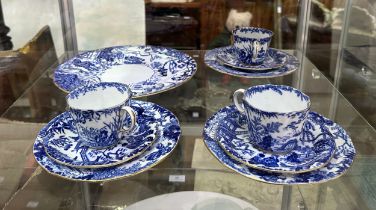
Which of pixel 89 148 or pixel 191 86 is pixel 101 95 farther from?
pixel 191 86

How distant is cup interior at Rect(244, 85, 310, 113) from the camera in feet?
1.51

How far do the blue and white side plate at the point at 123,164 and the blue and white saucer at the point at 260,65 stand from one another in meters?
0.19

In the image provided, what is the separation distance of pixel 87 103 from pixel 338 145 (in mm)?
286

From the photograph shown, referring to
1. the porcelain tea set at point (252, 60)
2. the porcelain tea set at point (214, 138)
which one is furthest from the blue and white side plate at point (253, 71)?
the porcelain tea set at point (214, 138)

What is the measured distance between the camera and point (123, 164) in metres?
0.40

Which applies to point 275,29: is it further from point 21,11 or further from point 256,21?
point 21,11

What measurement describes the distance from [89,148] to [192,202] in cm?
14

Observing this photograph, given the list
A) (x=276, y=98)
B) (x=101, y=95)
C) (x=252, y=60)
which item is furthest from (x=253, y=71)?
(x=101, y=95)

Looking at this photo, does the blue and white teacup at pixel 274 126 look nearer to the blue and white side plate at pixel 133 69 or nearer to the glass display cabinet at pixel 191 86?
the glass display cabinet at pixel 191 86

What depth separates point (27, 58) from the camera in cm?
78

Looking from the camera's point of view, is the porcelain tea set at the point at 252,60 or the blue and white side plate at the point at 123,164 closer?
the blue and white side plate at the point at 123,164

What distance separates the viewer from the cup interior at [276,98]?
46 centimetres

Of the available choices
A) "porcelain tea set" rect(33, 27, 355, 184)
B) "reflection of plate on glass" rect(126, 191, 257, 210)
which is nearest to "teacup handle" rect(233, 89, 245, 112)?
"porcelain tea set" rect(33, 27, 355, 184)

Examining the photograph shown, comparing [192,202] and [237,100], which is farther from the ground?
[237,100]
